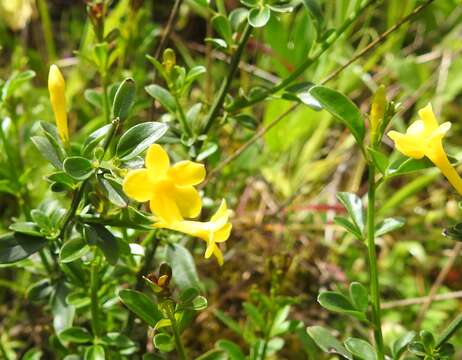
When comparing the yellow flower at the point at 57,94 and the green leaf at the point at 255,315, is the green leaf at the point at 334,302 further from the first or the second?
the yellow flower at the point at 57,94

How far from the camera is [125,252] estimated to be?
0.85 meters

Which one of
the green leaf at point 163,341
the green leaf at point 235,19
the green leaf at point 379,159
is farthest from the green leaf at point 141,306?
the green leaf at point 235,19

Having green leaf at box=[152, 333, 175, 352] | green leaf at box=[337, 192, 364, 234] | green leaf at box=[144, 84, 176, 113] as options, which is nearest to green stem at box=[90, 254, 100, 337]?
green leaf at box=[152, 333, 175, 352]

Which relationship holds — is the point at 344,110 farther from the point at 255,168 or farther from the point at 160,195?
the point at 255,168

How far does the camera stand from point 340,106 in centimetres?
81

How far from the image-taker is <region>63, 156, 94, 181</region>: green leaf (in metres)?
0.71

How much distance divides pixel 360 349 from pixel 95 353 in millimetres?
368

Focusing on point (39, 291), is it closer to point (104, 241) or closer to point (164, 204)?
point (104, 241)

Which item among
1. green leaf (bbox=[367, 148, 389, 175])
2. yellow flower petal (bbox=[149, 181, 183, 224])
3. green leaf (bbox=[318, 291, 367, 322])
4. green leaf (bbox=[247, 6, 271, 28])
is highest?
green leaf (bbox=[247, 6, 271, 28])

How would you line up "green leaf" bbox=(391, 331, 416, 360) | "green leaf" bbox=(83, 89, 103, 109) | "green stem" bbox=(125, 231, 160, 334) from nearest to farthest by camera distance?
"green leaf" bbox=(391, 331, 416, 360), "green stem" bbox=(125, 231, 160, 334), "green leaf" bbox=(83, 89, 103, 109)

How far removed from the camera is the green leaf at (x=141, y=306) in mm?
787

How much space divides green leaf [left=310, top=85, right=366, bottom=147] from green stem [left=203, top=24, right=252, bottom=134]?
0.59 ft

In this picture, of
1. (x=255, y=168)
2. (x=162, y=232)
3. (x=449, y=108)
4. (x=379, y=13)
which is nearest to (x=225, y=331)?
(x=255, y=168)

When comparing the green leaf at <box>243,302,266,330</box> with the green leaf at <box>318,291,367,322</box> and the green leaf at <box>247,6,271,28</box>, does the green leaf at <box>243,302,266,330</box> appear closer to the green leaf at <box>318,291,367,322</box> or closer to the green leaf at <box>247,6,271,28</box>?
the green leaf at <box>318,291,367,322</box>
